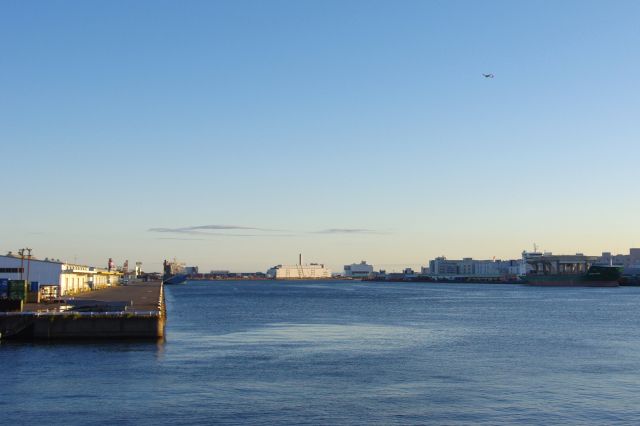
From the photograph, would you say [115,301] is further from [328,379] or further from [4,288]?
[328,379]

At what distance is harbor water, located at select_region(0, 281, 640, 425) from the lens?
40.9 meters

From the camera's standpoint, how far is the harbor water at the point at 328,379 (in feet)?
134

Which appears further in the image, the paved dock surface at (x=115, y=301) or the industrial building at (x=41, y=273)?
the industrial building at (x=41, y=273)

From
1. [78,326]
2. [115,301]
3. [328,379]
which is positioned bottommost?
[328,379]

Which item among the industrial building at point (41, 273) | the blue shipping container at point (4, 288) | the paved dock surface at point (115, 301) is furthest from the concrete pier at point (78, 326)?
the industrial building at point (41, 273)

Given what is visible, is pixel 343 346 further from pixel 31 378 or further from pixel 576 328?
pixel 576 328

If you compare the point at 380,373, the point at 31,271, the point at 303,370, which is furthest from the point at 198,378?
the point at 31,271

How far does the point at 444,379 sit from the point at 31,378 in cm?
2989

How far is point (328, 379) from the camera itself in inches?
2069

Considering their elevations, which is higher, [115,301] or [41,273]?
[41,273]

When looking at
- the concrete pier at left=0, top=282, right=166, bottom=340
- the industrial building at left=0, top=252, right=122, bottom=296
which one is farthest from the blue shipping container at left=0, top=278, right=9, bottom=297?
the industrial building at left=0, top=252, right=122, bottom=296

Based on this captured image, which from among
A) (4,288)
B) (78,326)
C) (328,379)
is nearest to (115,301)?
(4,288)

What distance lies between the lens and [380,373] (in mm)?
55469

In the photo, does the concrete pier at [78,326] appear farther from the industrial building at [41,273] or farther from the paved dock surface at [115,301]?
the industrial building at [41,273]
